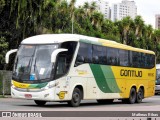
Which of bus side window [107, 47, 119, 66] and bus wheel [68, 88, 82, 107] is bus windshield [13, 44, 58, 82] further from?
bus side window [107, 47, 119, 66]

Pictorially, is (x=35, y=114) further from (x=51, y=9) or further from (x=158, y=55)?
(x=158, y=55)

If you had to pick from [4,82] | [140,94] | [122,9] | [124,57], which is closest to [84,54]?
[124,57]

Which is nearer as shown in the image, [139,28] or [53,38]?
[53,38]

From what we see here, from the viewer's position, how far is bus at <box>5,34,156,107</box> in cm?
1923

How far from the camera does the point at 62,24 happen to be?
2222 inches

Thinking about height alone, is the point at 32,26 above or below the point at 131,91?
above

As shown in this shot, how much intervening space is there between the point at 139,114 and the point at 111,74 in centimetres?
1638

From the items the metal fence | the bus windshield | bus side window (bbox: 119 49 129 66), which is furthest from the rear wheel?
the metal fence

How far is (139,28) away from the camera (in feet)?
253

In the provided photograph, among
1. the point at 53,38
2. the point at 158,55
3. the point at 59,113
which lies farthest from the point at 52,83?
the point at 158,55

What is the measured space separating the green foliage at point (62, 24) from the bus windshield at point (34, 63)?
1234 centimetres

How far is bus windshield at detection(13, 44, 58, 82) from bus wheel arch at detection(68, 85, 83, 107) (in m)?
1.90

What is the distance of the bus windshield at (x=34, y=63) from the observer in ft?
63.3

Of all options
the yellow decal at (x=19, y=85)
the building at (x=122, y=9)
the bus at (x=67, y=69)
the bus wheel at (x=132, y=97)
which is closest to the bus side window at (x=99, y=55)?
the bus at (x=67, y=69)
